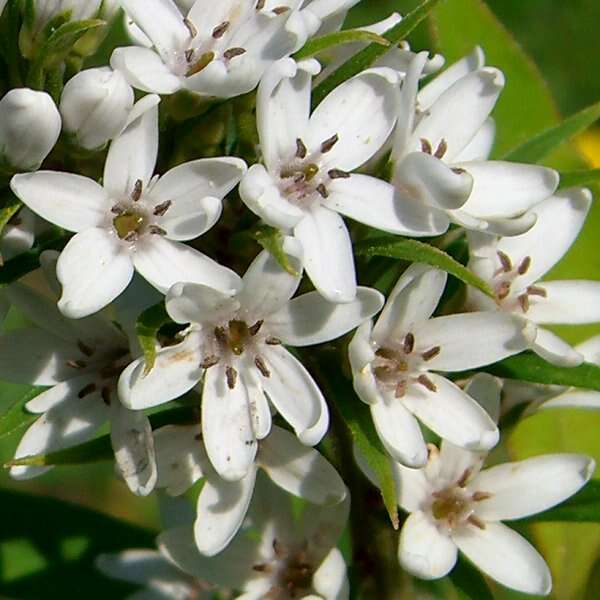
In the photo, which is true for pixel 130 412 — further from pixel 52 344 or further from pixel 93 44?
pixel 93 44

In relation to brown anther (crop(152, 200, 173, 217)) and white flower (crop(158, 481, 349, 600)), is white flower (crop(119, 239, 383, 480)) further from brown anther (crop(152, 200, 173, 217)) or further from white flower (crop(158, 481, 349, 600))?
white flower (crop(158, 481, 349, 600))

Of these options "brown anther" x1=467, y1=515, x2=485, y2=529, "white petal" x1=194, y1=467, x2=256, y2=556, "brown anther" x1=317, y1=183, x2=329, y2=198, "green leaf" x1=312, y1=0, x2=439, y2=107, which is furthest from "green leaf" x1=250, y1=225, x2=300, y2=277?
"brown anther" x1=467, y1=515, x2=485, y2=529

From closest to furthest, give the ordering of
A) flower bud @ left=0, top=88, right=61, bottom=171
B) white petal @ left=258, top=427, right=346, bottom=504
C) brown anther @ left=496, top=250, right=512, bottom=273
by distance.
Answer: flower bud @ left=0, top=88, right=61, bottom=171
white petal @ left=258, top=427, right=346, bottom=504
brown anther @ left=496, top=250, right=512, bottom=273

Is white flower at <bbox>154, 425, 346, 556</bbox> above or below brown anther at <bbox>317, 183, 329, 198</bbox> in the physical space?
below

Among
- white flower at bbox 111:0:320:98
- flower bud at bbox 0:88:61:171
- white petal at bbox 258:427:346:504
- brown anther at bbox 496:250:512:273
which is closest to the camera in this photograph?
flower bud at bbox 0:88:61:171

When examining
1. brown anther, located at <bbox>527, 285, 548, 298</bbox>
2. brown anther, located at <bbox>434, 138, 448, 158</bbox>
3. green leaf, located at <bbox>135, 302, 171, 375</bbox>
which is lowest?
brown anther, located at <bbox>527, 285, 548, 298</bbox>

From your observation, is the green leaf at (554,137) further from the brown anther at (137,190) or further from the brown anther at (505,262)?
the brown anther at (137,190)

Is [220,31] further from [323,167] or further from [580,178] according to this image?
[580,178]

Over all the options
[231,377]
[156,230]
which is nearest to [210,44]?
[156,230]
